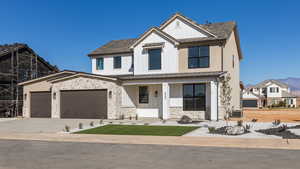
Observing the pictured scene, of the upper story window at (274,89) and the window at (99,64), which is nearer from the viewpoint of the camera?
the window at (99,64)

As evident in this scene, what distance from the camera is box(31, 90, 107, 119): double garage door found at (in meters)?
22.6

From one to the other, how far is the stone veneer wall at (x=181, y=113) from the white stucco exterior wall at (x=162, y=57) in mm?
3405

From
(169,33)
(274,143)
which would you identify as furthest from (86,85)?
(274,143)

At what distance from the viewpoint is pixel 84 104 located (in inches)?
915

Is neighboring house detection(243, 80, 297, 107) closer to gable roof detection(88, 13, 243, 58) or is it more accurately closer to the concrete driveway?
gable roof detection(88, 13, 243, 58)

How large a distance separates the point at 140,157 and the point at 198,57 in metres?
15.4

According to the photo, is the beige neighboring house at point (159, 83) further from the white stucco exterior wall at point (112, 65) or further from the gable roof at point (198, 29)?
the white stucco exterior wall at point (112, 65)

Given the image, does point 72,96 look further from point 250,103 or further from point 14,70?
point 250,103

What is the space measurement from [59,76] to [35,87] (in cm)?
275

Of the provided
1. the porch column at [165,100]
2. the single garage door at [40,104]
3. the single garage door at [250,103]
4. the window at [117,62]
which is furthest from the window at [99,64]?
the single garage door at [250,103]

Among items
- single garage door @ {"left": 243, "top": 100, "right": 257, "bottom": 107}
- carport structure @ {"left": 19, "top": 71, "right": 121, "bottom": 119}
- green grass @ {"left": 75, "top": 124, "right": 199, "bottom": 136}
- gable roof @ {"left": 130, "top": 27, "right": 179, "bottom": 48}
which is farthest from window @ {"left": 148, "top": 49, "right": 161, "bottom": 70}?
single garage door @ {"left": 243, "top": 100, "right": 257, "bottom": 107}

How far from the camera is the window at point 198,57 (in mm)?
22000

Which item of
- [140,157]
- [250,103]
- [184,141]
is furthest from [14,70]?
[250,103]

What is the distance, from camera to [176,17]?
2380 centimetres
